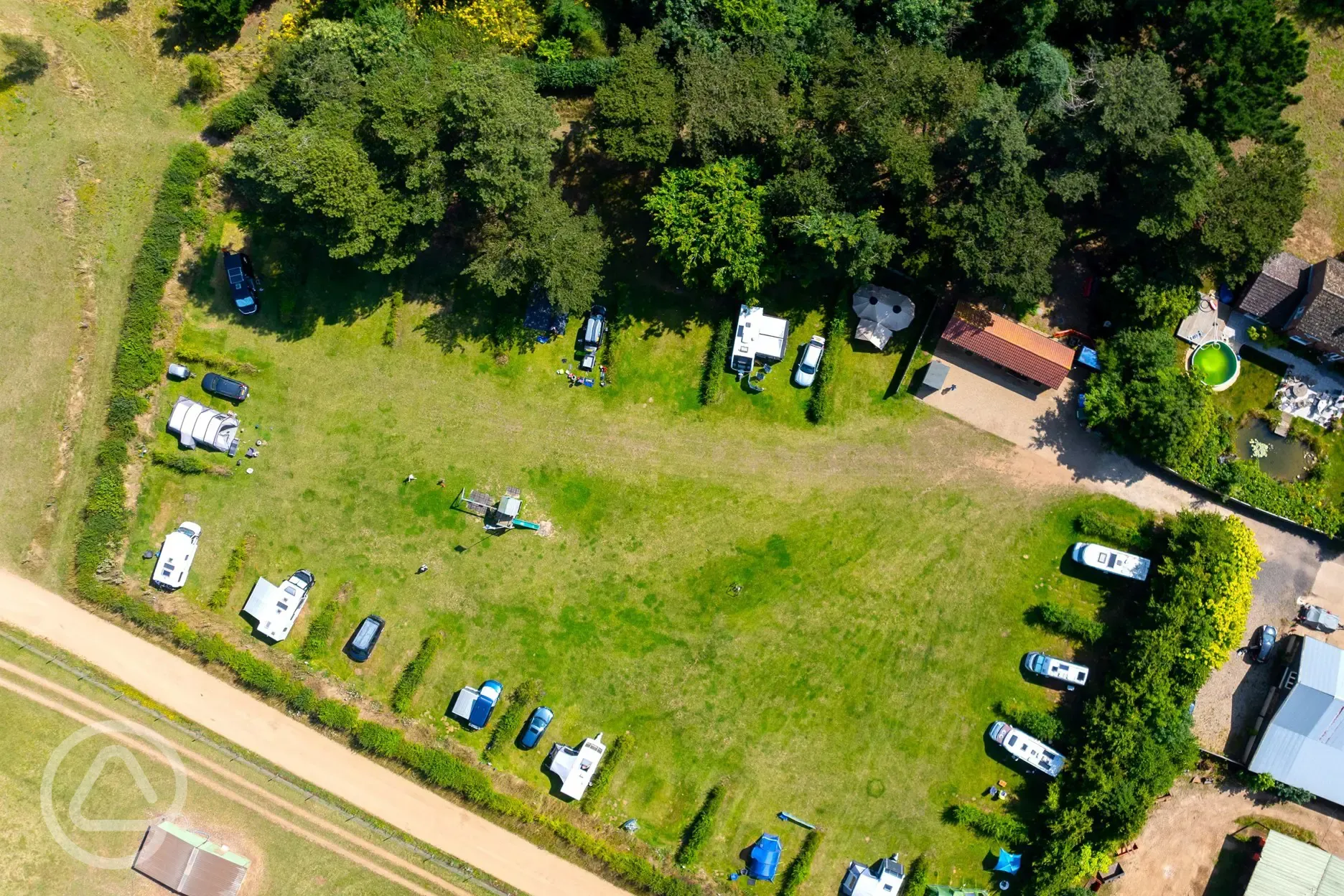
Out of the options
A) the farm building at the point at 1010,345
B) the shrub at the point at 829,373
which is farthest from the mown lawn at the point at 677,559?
the farm building at the point at 1010,345

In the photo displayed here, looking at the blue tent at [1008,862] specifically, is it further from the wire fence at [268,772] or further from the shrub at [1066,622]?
the wire fence at [268,772]

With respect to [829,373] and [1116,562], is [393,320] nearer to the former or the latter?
[829,373]

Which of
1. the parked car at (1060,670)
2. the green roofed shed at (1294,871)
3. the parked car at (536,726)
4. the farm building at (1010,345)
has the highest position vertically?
the farm building at (1010,345)

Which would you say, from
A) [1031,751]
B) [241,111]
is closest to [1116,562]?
[1031,751]

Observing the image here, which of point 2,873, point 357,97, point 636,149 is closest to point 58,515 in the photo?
point 2,873

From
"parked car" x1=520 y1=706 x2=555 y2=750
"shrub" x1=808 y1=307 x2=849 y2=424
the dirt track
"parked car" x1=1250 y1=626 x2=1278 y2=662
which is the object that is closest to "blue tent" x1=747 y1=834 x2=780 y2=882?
the dirt track

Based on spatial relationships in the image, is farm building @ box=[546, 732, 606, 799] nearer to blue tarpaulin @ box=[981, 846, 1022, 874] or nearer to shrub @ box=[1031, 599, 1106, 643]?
blue tarpaulin @ box=[981, 846, 1022, 874]
